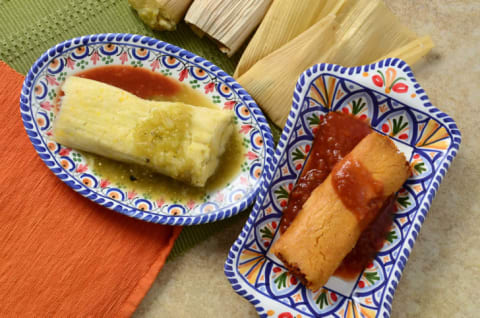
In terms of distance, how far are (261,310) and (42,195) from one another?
4.13ft

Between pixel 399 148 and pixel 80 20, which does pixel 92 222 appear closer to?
pixel 80 20

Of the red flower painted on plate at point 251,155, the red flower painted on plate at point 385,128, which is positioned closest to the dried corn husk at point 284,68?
the red flower painted on plate at point 251,155

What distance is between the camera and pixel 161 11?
2.10 metres

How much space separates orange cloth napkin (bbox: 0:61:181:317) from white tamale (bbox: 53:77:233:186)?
31 centimetres

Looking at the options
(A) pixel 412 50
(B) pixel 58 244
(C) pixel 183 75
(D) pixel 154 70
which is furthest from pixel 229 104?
(B) pixel 58 244

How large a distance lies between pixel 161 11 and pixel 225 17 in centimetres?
34

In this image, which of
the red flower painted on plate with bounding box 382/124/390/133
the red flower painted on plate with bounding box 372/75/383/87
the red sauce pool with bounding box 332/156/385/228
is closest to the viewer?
the red sauce pool with bounding box 332/156/385/228

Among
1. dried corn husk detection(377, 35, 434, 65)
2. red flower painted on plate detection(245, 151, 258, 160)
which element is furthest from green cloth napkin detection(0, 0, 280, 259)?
dried corn husk detection(377, 35, 434, 65)

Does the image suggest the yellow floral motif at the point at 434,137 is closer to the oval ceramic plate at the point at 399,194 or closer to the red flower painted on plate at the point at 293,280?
the oval ceramic plate at the point at 399,194

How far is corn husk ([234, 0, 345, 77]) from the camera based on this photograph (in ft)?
6.82

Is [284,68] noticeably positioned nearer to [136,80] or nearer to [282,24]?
[282,24]

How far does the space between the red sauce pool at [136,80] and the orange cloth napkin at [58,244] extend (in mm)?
443

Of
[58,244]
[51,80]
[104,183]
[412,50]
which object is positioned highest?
[412,50]

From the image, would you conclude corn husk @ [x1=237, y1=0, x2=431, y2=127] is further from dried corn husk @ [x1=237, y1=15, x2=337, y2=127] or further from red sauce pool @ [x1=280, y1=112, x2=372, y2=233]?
red sauce pool @ [x1=280, y1=112, x2=372, y2=233]
